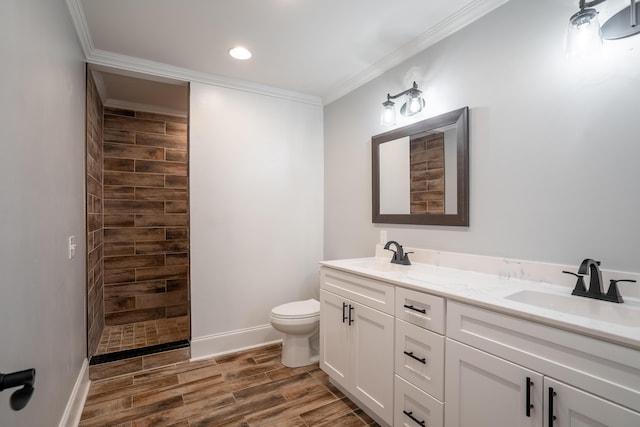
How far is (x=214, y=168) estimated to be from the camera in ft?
9.22

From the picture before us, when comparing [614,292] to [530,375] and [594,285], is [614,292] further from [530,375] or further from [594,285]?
[530,375]

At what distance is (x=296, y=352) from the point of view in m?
2.58

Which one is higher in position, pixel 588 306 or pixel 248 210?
pixel 248 210

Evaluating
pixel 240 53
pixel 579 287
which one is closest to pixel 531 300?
pixel 579 287

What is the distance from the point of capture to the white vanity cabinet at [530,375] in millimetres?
925

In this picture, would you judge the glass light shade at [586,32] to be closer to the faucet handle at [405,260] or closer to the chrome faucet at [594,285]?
the chrome faucet at [594,285]

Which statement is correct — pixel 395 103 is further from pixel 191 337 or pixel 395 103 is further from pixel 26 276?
pixel 191 337

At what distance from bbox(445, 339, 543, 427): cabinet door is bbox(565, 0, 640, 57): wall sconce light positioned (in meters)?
1.39

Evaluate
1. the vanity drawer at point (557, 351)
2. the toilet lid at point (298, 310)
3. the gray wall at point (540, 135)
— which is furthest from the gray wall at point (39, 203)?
the gray wall at point (540, 135)

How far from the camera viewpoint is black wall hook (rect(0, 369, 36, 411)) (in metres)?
0.65

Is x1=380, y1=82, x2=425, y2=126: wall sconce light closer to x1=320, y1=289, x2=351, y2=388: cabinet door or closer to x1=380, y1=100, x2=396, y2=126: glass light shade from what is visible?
x1=380, y1=100, x2=396, y2=126: glass light shade

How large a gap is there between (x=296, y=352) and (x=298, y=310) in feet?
1.14

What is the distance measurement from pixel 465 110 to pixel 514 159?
1.44ft

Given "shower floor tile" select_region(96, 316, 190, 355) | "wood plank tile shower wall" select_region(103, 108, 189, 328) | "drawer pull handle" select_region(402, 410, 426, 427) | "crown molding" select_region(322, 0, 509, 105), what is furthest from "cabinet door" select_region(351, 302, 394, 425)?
"wood plank tile shower wall" select_region(103, 108, 189, 328)
